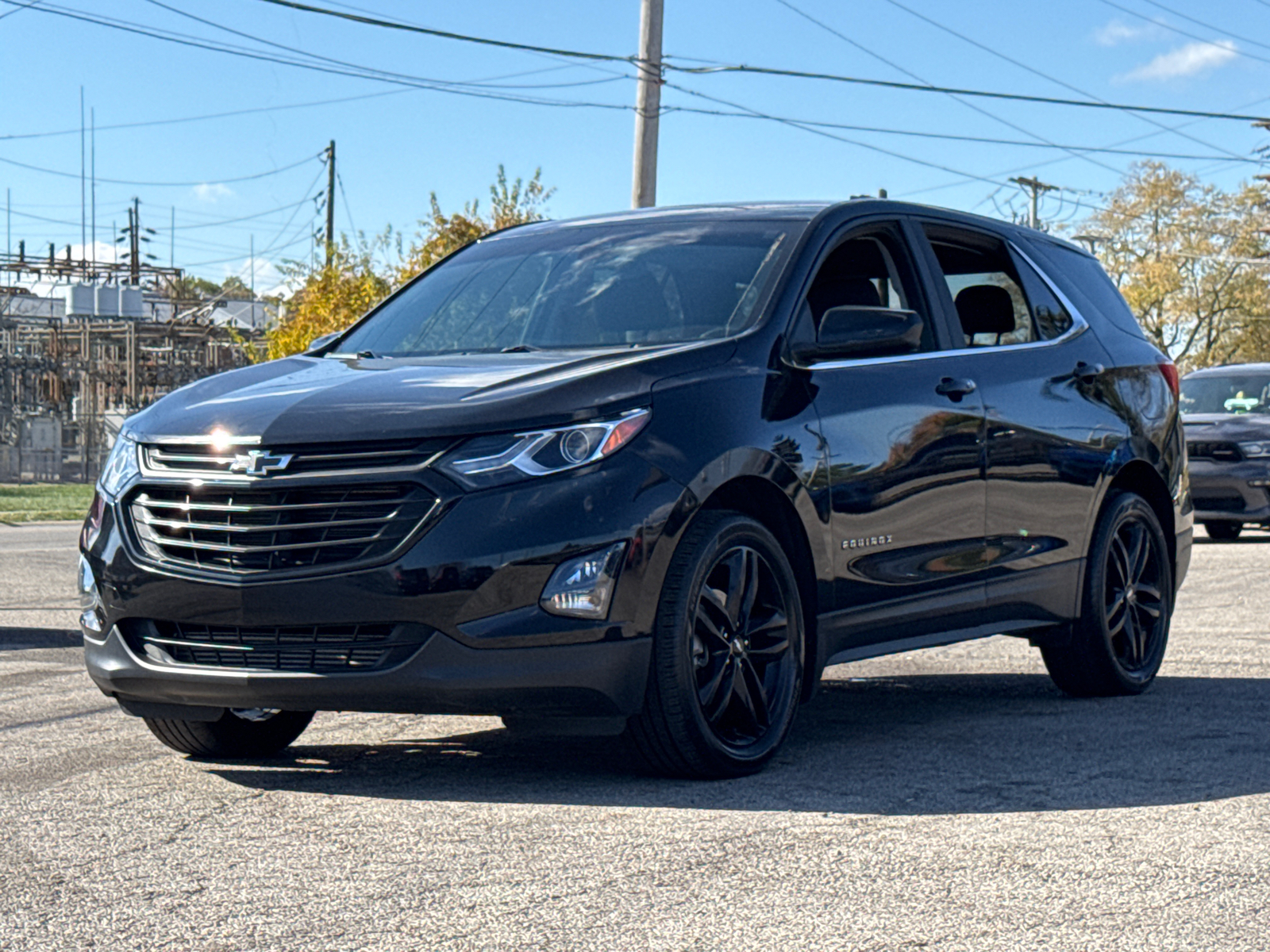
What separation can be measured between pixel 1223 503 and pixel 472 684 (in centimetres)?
1382

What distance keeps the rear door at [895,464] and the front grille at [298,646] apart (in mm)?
1550

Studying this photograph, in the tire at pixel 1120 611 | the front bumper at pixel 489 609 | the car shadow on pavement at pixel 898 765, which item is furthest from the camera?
the tire at pixel 1120 611

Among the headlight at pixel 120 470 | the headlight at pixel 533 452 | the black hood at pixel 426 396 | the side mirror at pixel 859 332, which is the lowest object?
the headlight at pixel 120 470

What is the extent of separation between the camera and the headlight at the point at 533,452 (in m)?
4.85

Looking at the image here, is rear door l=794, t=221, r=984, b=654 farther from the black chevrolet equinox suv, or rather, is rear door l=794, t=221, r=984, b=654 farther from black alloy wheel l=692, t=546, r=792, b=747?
black alloy wheel l=692, t=546, r=792, b=747

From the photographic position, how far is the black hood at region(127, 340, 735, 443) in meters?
4.92

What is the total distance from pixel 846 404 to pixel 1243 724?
2033mm

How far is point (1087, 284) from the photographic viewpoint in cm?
795

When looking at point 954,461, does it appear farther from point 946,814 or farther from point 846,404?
point 946,814

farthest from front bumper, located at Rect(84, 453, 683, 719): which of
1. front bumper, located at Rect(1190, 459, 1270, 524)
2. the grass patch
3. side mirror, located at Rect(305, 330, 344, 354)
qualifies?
the grass patch

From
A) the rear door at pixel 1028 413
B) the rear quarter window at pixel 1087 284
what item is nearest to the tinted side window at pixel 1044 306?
the rear door at pixel 1028 413

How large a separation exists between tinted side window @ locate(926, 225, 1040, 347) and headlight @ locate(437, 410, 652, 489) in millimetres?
2322

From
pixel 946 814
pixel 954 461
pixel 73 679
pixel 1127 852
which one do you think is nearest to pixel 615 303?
pixel 954 461

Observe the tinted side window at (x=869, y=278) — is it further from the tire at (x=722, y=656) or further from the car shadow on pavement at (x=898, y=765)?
the car shadow on pavement at (x=898, y=765)
